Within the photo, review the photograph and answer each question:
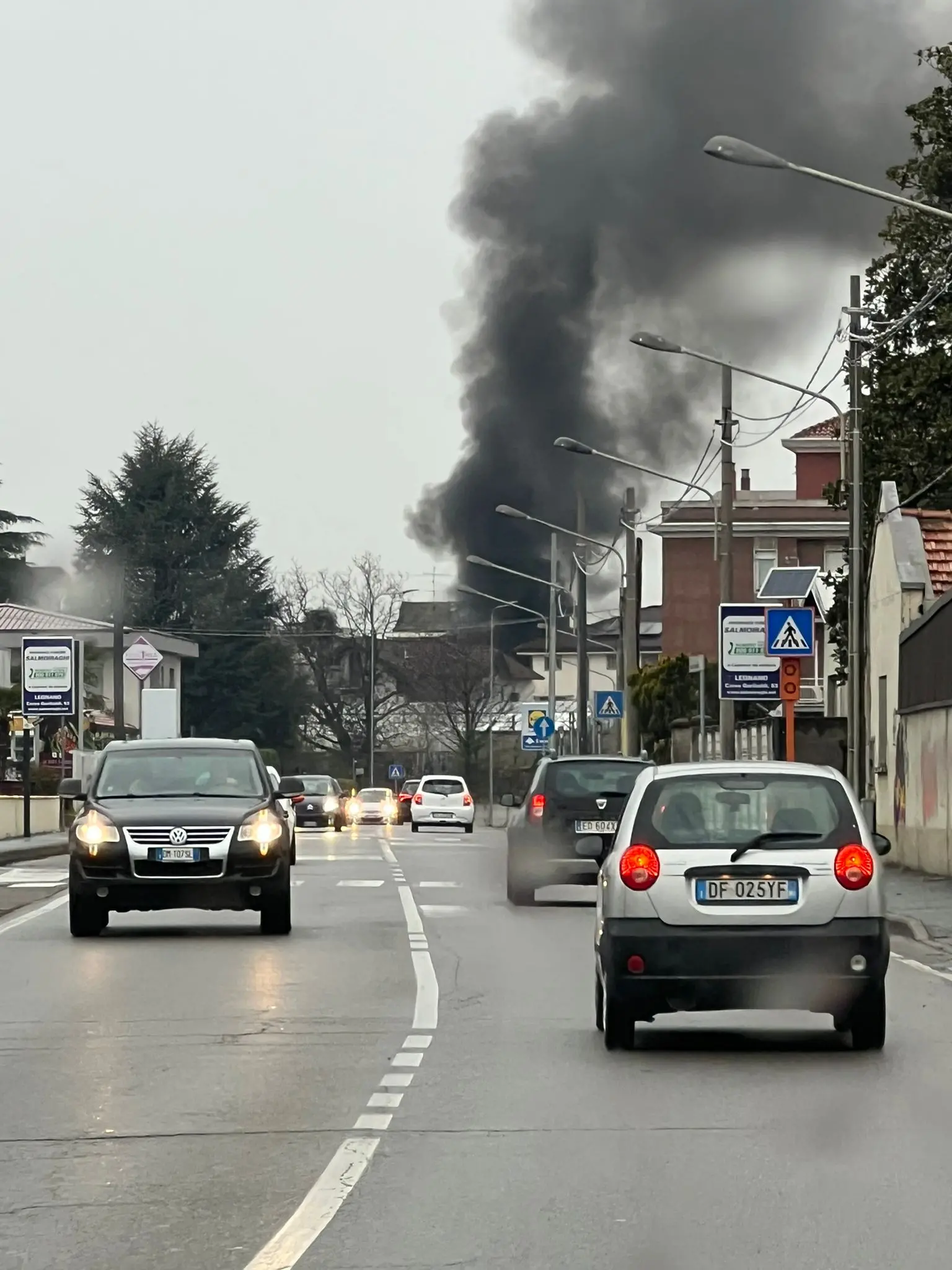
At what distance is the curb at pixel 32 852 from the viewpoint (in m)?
40.7

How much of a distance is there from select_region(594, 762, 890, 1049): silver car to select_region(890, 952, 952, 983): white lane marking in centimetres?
498

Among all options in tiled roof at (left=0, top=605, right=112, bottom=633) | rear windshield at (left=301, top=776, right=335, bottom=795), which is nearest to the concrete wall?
rear windshield at (left=301, top=776, right=335, bottom=795)

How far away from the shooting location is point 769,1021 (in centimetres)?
1461

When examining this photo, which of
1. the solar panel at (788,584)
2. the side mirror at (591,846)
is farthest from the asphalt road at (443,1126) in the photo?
the solar panel at (788,584)

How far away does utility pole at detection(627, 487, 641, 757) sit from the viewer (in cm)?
5522

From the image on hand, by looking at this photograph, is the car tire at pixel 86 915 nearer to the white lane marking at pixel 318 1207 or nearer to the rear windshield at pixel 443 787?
the white lane marking at pixel 318 1207

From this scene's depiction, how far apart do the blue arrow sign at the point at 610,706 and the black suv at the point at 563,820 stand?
1111 inches

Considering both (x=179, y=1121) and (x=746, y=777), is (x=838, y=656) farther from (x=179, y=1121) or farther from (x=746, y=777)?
(x=179, y=1121)

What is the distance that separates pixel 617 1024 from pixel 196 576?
312ft

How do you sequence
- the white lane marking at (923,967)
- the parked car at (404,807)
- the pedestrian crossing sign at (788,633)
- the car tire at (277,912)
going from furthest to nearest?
the parked car at (404,807), the pedestrian crossing sign at (788,633), the car tire at (277,912), the white lane marking at (923,967)

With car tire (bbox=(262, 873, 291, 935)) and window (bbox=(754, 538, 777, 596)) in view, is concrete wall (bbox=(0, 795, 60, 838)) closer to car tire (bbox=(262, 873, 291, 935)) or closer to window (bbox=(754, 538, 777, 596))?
car tire (bbox=(262, 873, 291, 935))

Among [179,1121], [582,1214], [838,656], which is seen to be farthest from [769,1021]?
[838,656]

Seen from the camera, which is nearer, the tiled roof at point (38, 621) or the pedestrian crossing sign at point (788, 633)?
the pedestrian crossing sign at point (788, 633)

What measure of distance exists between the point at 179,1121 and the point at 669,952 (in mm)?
3231
